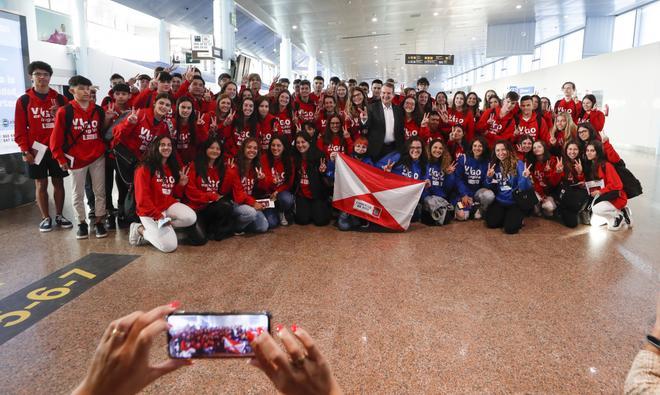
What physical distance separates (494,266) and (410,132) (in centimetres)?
250

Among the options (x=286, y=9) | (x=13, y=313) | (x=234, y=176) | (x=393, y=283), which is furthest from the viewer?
(x=286, y=9)

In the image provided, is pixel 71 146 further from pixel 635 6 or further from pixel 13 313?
pixel 635 6

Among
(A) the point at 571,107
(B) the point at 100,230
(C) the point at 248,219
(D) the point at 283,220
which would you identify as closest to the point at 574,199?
(A) the point at 571,107

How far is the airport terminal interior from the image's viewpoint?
6.79ft

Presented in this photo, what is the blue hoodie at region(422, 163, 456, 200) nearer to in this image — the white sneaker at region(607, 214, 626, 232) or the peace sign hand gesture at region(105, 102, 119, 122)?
the white sneaker at region(607, 214, 626, 232)

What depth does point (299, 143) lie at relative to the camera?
16.9ft

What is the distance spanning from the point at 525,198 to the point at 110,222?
504 centimetres

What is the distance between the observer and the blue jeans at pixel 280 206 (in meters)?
4.96

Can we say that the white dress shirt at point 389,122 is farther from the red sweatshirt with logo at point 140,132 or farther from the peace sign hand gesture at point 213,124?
the red sweatshirt with logo at point 140,132

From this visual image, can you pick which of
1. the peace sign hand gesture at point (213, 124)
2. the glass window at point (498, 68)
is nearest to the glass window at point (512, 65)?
the glass window at point (498, 68)

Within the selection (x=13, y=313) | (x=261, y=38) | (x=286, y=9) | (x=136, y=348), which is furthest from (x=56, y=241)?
(x=261, y=38)

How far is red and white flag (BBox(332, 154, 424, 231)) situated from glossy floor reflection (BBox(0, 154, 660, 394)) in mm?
283

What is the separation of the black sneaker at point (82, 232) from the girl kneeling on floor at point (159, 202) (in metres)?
0.64

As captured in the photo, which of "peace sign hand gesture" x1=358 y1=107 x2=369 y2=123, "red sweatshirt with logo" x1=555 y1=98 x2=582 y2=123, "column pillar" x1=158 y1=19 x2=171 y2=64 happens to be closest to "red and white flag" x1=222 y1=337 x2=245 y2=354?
"peace sign hand gesture" x1=358 y1=107 x2=369 y2=123
